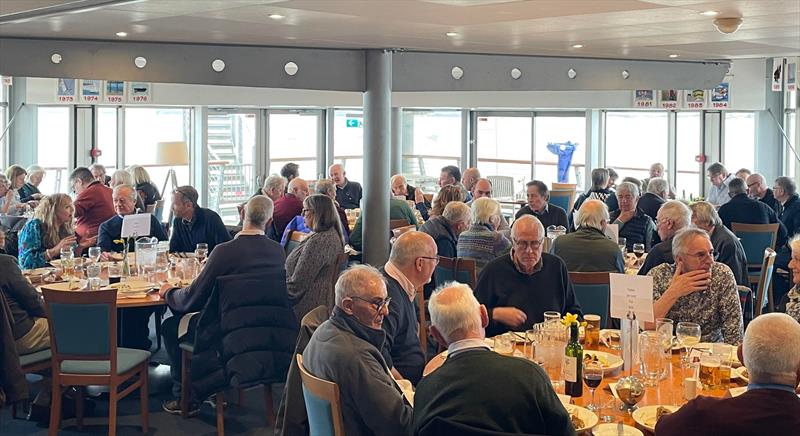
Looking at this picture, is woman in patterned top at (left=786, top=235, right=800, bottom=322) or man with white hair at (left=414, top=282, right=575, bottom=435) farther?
woman in patterned top at (left=786, top=235, right=800, bottom=322)

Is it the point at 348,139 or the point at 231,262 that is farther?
the point at 348,139

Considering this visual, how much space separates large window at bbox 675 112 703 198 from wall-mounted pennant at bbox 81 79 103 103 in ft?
27.9

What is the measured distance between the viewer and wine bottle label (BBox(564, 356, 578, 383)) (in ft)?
13.0

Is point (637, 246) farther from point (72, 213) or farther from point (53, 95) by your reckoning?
point (53, 95)

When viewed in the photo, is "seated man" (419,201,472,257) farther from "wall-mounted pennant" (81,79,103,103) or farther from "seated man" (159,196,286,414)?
"wall-mounted pennant" (81,79,103,103)

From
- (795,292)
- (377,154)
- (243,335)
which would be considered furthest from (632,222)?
(243,335)

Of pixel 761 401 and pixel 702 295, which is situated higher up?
pixel 702 295

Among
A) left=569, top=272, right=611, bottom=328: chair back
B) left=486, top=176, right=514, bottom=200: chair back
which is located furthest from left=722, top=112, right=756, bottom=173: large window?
left=569, top=272, right=611, bottom=328: chair back

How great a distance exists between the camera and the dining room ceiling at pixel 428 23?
5098 mm

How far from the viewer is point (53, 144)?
43.1 ft

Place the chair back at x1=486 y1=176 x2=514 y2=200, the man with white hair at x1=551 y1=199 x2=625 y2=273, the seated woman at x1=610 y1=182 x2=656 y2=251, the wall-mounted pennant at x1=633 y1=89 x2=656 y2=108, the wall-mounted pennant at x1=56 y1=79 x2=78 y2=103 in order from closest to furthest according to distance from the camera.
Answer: the man with white hair at x1=551 y1=199 x2=625 y2=273 < the seated woman at x1=610 y1=182 x2=656 y2=251 < the wall-mounted pennant at x1=56 y1=79 x2=78 y2=103 < the wall-mounted pennant at x1=633 y1=89 x2=656 y2=108 < the chair back at x1=486 y1=176 x2=514 y2=200

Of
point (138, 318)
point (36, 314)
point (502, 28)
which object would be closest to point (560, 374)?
point (502, 28)

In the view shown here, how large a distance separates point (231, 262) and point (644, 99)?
956cm

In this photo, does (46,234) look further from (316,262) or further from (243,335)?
(243,335)
